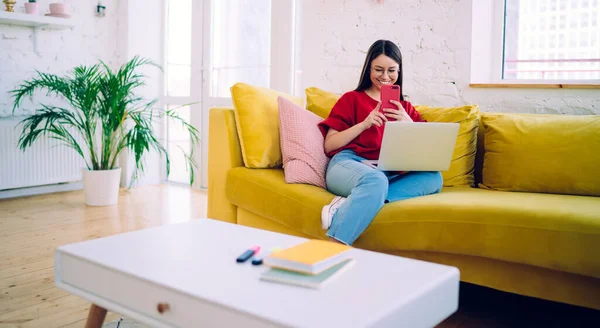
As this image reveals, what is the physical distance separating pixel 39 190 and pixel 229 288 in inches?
146

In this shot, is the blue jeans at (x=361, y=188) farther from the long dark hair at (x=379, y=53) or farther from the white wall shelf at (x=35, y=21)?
the white wall shelf at (x=35, y=21)

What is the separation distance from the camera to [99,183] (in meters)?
3.88

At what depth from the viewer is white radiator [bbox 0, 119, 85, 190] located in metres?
4.04

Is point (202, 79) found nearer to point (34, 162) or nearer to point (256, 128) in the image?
point (34, 162)

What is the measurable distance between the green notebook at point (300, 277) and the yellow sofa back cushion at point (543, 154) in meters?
1.38

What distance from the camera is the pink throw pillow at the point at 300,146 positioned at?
239 cm

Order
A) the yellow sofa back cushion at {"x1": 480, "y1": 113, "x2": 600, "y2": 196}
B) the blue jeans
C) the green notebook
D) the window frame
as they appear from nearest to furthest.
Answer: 1. the green notebook
2. the blue jeans
3. the yellow sofa back cushion at {"x1": 480, "y1": 113, "x2": 600, "y2": 196}
4. the window frame

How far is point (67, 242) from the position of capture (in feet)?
9.52

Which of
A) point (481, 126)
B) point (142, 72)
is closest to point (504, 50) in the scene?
point (481, 126)

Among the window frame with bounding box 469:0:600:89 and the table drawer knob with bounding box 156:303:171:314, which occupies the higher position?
the window frame with bounding box 469:0:600:89

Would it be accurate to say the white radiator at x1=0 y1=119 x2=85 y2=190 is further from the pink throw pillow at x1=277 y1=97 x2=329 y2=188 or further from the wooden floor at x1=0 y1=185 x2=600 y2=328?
the pink throw pillow at x1=277 y1=97 x2=329 y2=188

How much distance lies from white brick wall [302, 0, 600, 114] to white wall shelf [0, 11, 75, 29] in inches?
74.8

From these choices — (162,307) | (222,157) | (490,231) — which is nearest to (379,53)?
(222,157)

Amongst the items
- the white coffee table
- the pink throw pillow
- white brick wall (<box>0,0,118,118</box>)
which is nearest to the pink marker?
the white coffee table
